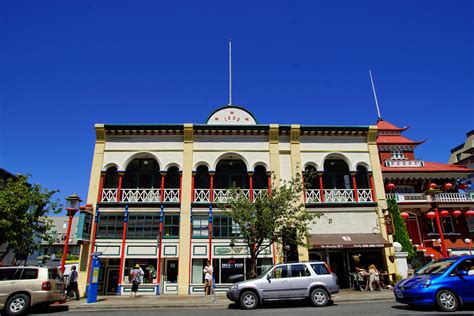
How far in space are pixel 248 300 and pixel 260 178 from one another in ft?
35.8

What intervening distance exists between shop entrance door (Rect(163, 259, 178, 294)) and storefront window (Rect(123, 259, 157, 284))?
71cm

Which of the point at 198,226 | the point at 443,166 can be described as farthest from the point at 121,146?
the point at 443,166

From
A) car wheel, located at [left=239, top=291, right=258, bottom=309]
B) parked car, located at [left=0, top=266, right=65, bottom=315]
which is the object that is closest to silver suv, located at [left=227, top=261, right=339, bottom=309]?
car wheel, located at [left=239, top=291, right=258, bottom=309]

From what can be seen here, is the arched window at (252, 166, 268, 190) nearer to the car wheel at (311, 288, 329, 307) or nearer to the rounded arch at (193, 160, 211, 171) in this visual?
the rounded arch at (193, 160, 211, 171)

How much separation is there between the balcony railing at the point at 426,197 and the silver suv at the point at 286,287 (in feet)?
44.5

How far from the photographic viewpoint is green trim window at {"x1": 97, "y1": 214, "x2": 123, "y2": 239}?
1895 cm

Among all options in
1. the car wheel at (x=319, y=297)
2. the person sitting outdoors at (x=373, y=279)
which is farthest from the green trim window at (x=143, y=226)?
the person sitting outdoors at (x=373, y=279)

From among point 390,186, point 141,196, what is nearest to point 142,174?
point 141,196

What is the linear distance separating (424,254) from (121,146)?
71.6 feet

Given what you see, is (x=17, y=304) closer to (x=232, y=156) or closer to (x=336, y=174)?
(x=232, y=156)

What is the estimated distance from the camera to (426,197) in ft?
76.7

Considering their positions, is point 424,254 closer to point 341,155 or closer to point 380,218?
point 380,218

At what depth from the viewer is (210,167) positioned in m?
20.3

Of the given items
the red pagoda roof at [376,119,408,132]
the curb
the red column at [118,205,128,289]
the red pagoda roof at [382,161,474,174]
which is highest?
the red pagoda roof at [376,119,408,132]
